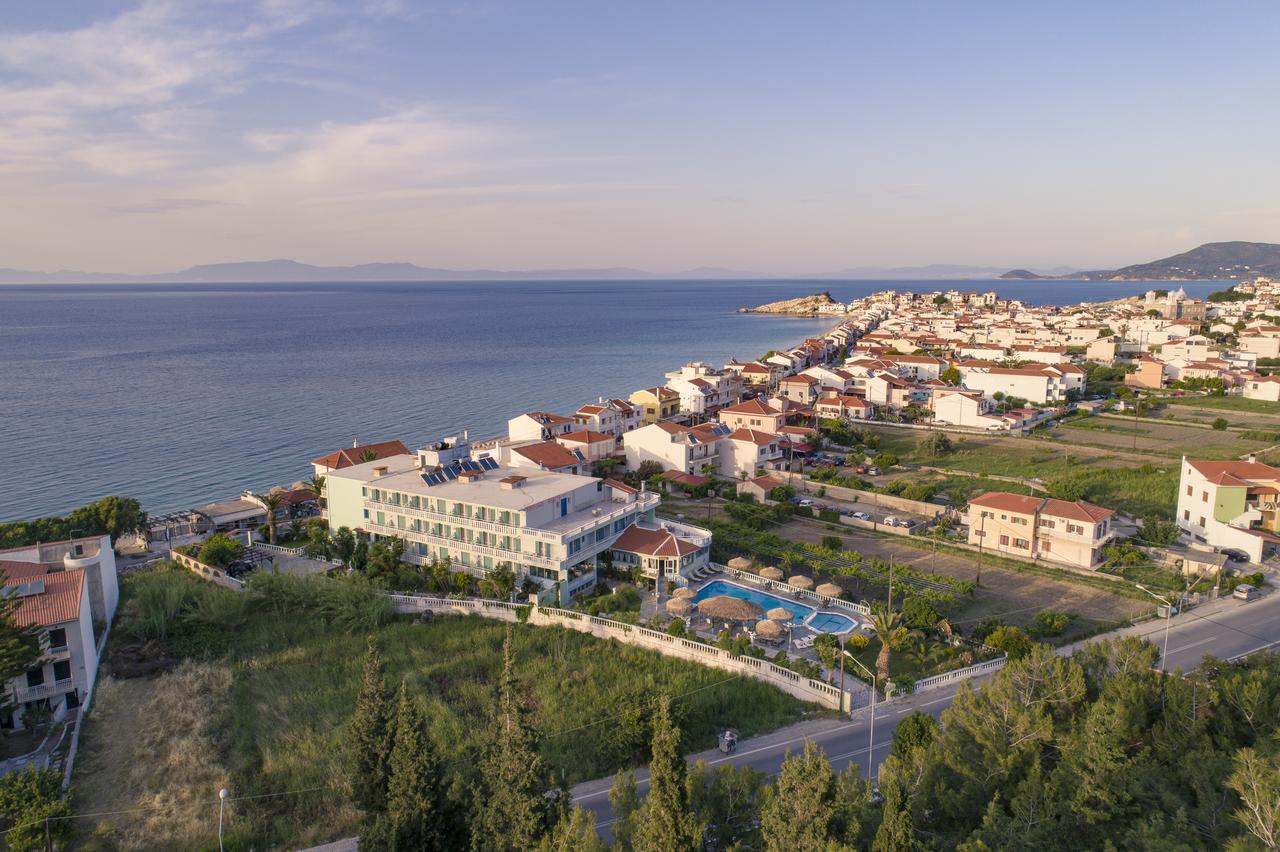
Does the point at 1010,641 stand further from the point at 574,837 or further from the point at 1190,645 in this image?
the point at 574,837

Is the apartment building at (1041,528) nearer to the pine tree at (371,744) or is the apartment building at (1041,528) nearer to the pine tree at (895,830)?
the pine tree at (895,830)

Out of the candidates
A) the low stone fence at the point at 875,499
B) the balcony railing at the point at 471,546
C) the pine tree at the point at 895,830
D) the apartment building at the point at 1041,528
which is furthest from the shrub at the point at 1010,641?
the low stone fence at the point at 875,499

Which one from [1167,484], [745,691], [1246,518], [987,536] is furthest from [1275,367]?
[745,691]

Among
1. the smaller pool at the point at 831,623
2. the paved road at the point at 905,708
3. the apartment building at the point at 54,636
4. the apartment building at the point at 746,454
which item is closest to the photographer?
the paved road at the point at 905,708

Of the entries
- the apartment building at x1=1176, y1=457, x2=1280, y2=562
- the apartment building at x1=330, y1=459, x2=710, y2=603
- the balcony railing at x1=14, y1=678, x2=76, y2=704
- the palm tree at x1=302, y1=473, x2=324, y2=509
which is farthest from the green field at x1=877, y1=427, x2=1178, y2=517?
the balcony railing at x1=14, y1=678, x2=76, y2=704

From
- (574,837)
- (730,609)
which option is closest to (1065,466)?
(730,609)

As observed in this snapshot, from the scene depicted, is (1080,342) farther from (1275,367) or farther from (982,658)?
(982,658)

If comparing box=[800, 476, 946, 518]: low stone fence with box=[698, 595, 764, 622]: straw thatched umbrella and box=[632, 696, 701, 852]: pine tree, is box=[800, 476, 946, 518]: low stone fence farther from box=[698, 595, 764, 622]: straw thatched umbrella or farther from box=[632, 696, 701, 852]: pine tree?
box=[632, 696, 701, 852]: pine tree
